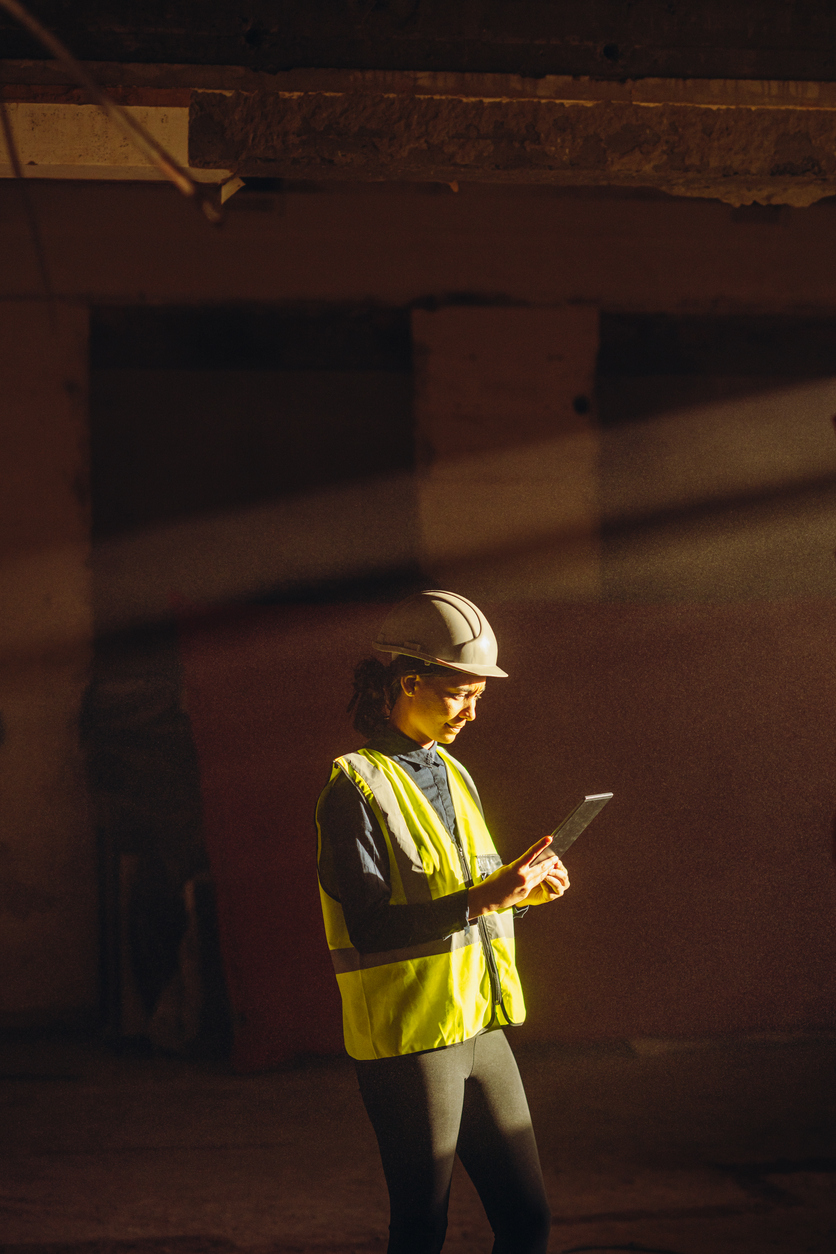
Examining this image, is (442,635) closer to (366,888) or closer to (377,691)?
(377,691)

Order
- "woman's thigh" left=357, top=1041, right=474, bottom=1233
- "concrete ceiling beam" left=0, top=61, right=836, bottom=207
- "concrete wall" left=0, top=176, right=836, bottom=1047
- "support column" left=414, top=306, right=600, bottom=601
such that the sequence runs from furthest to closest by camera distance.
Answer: "support column" left=414, top=306, right=600, bottom=601, "concrete wall" left=0, top=176, right=836, bottom=1047, "concrete ceiling beam" left=0, top=61, right=836, bottom=207, "woman's thigh" left=357, top=1041, right=474, bottom=1233

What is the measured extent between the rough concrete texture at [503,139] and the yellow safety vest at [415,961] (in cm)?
267

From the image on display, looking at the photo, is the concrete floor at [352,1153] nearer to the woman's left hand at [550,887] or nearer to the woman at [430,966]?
the woman at [430,966]

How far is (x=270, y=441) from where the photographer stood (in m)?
5.78

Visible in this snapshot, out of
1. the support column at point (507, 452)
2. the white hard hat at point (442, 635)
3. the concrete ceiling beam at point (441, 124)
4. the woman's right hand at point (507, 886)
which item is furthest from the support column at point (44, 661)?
the woman's right hand at point (507, 886)

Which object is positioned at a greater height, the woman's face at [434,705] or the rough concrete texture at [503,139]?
the rough concrete texture at [503,139]

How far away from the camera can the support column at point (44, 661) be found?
5.49m

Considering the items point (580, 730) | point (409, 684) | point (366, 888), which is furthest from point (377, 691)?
point (580, 730)

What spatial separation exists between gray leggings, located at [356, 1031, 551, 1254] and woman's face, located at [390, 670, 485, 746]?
694 millimetres

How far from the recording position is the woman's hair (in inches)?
96.6

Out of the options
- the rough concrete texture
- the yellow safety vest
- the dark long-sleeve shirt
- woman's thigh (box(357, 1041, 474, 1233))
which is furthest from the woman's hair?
the rough concrete texture

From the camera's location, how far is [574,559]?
577 cm

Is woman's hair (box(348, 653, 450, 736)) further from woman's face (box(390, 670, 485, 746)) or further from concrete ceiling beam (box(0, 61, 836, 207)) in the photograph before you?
concrete ceiling beam (box(0, 61, 836, 207))

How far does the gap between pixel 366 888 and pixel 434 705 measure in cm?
47
